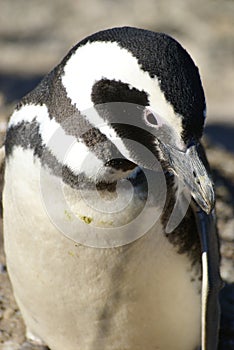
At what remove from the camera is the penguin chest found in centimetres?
300

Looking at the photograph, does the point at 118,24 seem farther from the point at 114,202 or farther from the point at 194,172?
the point at 194,172

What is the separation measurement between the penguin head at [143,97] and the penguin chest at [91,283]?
337mm

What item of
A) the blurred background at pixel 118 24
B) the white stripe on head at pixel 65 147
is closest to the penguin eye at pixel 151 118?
the white stripe on head at pixel 65 147

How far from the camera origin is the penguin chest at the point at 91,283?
3004mm

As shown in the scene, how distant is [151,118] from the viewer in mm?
2566

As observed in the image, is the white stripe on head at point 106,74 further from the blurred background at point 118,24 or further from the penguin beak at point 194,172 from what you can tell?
the blurred background at point 118,24

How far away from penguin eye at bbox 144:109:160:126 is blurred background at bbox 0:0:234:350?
4.46 meters

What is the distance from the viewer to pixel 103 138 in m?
2.72

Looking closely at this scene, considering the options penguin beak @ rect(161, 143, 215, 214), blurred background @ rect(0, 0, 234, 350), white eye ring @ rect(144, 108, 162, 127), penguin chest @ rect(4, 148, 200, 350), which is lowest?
penguin chest @ rect(4, 148, 200, 350)

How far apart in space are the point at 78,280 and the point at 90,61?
0.84 metres


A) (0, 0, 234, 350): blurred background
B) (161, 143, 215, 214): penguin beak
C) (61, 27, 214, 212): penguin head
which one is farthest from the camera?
(0, 0, 234, 350): blurred background

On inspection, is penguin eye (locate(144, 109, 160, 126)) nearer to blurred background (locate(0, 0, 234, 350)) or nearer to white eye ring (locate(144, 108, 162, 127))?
white eye ring (locate(144, 108, 162, 127))

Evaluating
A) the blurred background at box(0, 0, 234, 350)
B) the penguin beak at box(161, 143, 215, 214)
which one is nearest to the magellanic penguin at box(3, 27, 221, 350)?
the penguin beak at box(161, 143, 215, 214)

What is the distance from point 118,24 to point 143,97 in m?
6.19
